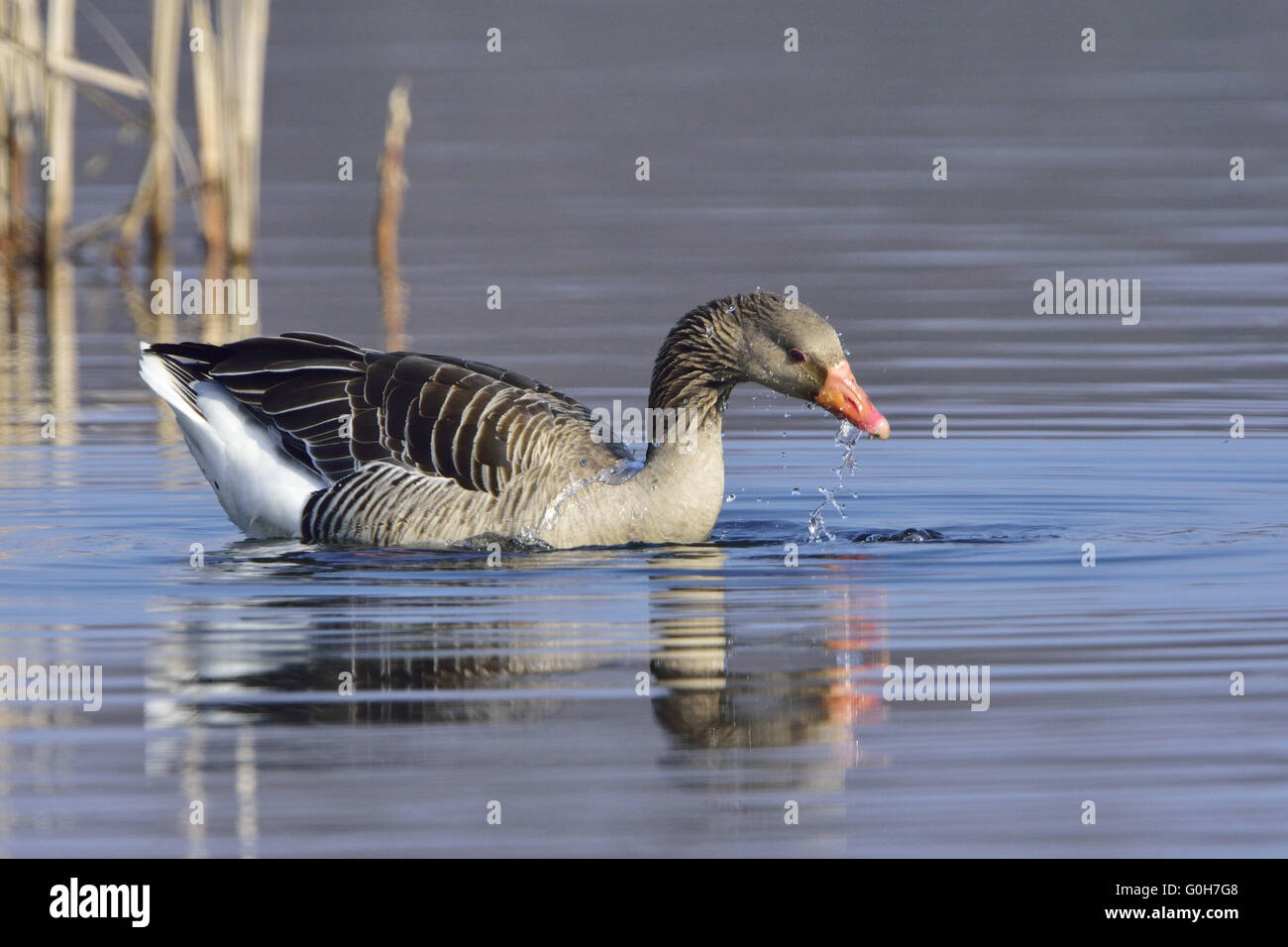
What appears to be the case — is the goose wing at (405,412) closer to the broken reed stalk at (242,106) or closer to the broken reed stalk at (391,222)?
the broken reed stalk at (391,222)

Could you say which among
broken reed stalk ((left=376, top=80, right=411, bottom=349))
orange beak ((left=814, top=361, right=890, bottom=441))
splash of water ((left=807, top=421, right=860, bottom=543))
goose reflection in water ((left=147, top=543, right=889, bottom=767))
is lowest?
goose reflection in water ((left=147, top=543, right=889, bottom=767))

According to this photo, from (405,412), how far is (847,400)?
2529 mm

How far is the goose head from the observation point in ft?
41.2

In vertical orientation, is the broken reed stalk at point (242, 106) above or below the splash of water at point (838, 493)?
above

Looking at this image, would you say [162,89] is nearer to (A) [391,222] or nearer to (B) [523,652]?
(A) [391,222]

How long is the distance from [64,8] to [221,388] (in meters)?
11.4

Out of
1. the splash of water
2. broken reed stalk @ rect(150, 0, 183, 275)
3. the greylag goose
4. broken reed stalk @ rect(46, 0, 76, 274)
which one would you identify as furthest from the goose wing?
broken reed stalk @ rect(150, 0, 183, 275)

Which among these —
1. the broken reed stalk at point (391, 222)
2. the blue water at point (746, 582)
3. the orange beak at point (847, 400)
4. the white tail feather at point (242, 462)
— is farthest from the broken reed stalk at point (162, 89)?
the orange beak at point (847, 400)

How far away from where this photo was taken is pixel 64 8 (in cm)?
2358

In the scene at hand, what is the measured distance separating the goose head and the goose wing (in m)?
1.06

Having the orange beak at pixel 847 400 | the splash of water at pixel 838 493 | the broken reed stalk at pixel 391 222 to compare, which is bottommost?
the splash of water at pixel 838 493

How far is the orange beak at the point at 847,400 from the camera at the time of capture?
12500 mm

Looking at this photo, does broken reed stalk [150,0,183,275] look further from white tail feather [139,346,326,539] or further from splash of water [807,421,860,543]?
splash of water [807,421,860,543]

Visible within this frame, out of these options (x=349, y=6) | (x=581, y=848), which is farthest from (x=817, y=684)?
(x=349, y=6)
